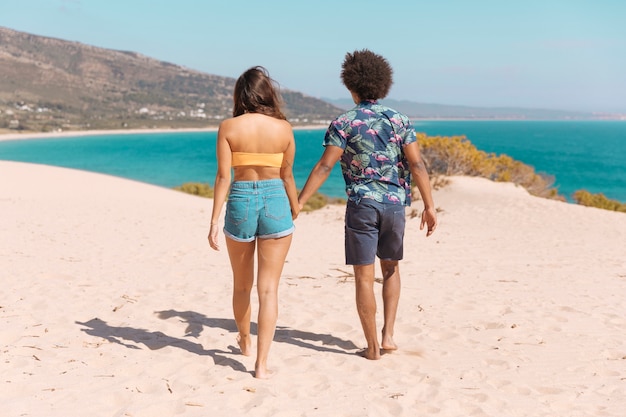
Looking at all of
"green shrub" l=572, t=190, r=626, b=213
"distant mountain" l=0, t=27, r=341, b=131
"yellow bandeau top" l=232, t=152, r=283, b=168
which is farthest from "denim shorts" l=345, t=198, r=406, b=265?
"distant mountain" l=0, t=27, r=341, b=131

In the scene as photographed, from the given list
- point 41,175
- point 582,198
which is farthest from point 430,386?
point 582,198

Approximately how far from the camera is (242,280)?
4148 millimetres

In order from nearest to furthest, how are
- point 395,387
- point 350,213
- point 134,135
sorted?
1. point 395,387
2. point 350,213
3. point 134,135

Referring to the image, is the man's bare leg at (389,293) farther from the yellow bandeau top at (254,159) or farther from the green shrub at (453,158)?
the green shrub at (453,158)

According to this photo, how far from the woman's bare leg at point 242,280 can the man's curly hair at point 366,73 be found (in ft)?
4.14

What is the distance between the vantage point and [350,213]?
413 centimetres

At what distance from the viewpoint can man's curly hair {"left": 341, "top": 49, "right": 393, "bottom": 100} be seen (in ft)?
13.4

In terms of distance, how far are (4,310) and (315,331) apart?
282cm

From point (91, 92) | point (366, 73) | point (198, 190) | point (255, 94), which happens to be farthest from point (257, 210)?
point (91, 92)

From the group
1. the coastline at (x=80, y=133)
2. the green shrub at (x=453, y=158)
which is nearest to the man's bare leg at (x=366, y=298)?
the green shrub at (x=453, y=158)

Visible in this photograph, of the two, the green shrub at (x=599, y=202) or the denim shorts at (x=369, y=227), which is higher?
the denim shorts at (x=369, y=227)

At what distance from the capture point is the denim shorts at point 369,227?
4074 mm

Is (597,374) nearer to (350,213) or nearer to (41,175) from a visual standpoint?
(350,213)

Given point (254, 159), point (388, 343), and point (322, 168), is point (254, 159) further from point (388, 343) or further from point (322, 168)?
point (388, 343)
